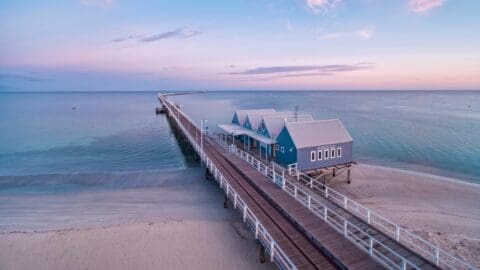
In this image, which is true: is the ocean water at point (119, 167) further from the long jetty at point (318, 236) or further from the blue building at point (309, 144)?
the blue building at point (309, 144)

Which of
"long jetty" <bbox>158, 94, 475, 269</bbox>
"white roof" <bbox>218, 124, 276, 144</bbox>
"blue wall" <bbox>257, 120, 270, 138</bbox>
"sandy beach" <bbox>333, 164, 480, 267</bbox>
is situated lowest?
"sandy beach" <bbox>333, 164, 480, 267</bbox>

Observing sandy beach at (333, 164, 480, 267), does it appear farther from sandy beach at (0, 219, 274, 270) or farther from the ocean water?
sandy beach at (0, 219, 274, 270)

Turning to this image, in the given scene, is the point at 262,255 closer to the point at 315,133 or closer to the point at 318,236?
the point at 318,236

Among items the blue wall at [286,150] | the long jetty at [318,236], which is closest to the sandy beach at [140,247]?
the long jetty at [318,236]

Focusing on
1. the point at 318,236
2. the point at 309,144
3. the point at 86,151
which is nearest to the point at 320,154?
the point at 309,144

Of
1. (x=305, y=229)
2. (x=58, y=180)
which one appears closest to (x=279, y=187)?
(x=305, y=229)

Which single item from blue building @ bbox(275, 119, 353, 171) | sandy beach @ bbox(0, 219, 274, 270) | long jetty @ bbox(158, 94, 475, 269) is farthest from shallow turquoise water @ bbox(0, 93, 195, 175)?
long jetty @ bbox(158, 94, 475, 269)
